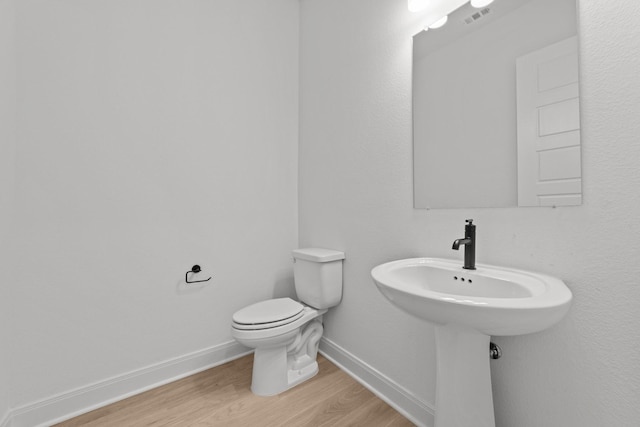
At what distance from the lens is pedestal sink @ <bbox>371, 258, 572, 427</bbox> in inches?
25.9

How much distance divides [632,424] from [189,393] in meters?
1.82

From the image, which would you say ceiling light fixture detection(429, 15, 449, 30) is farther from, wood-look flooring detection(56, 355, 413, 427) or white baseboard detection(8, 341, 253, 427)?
white baseboard detection(8, 341, 253, 427)

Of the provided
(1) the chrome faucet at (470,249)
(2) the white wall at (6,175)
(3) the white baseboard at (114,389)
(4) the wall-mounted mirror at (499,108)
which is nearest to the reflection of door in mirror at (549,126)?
(4) the wall-mounted mirror at (499,108)

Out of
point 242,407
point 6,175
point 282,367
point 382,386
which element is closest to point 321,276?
point 282,367

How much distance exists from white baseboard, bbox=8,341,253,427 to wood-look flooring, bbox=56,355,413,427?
1.6 inches

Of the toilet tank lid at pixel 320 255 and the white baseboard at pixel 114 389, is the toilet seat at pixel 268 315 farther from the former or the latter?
the white baseboard at pixel 114 389

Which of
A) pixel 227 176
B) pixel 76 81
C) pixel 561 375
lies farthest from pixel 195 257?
pixel 561 375

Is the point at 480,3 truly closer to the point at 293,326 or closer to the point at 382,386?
the point at 293,326

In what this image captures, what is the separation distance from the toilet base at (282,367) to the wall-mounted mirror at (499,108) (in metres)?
1.13

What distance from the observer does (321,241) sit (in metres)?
1.90

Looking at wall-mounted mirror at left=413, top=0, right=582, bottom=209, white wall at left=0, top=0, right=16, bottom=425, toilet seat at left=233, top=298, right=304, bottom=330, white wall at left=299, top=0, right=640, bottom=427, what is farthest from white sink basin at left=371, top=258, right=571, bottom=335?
white wall at left=0, top=0, right=16, bottom=425

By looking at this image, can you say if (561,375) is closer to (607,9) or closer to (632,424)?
(632,424)

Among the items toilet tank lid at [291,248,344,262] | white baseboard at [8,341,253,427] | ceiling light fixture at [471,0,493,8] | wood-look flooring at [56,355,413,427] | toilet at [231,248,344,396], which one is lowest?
wood-look flooring at [56,355,413,427]

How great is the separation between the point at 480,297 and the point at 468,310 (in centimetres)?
22
